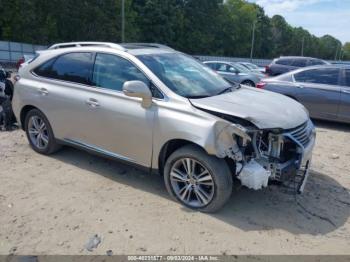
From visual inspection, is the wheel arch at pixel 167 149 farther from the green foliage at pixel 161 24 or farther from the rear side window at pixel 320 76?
the green foliage at pixel 161 24

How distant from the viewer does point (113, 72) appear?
4.75 m

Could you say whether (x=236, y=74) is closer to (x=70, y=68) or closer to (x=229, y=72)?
(x=229, y=72)

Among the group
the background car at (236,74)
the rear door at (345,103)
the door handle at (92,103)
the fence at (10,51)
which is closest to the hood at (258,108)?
the door handle at (92,103)

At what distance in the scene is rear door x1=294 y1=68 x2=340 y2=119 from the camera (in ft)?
27.8

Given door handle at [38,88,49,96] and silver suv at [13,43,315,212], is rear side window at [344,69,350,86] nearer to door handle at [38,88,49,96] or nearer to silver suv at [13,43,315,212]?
silver suv at [13,43,315,212]

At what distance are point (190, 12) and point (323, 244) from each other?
67594 mm

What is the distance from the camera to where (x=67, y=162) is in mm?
5598

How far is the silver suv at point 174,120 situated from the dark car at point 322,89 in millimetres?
4119

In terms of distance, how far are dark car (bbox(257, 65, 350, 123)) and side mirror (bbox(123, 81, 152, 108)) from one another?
563 centimetres

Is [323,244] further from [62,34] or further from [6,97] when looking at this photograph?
[62,34]

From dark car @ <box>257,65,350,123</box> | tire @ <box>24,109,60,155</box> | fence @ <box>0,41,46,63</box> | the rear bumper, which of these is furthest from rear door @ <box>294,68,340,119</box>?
fence @ <box>0,41,46,63</box>

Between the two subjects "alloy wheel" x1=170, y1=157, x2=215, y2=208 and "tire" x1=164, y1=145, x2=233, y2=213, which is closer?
"tire" x1=164, y1=145, x2=233, y2=213

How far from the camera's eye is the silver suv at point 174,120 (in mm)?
3914

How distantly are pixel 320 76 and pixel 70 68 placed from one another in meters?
6.20
